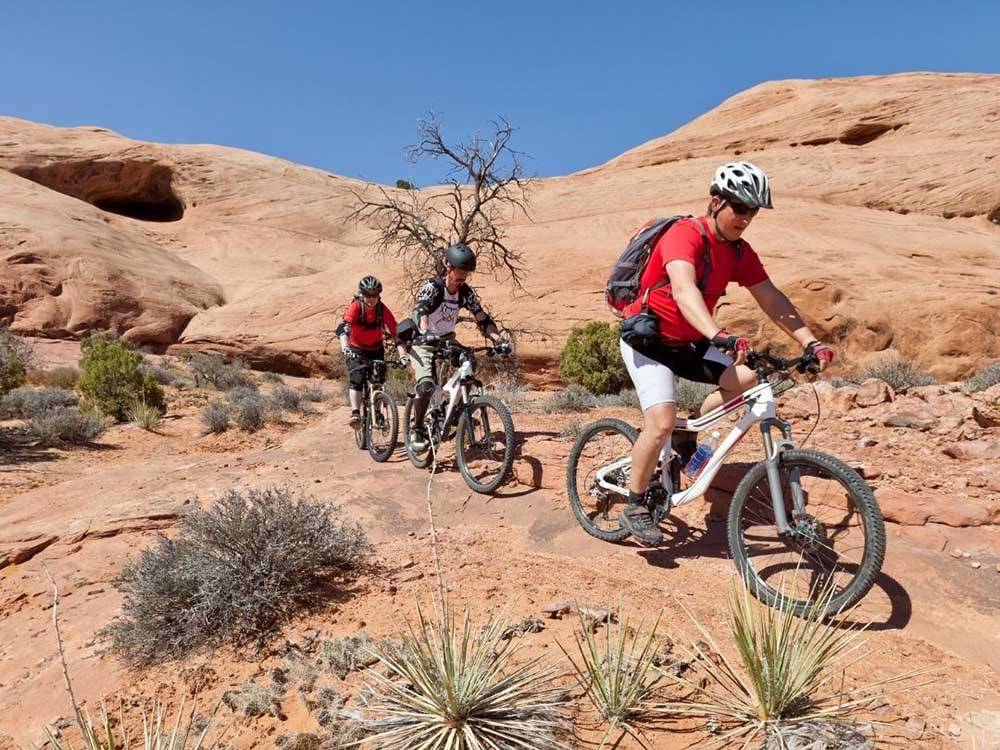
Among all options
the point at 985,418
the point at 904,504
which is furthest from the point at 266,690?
the point at 985,418

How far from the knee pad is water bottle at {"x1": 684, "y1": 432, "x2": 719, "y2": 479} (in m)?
2.90

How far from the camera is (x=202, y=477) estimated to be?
6.37 metres

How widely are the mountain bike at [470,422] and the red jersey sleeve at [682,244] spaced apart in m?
2.07

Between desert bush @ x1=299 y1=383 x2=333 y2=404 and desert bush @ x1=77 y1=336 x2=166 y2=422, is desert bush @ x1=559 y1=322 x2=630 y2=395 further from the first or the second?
desert bush @ x1=77 y1=336 x2=166 y2=422

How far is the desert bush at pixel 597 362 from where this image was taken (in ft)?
42.3

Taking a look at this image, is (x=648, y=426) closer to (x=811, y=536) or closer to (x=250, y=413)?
(x=811, y=536)

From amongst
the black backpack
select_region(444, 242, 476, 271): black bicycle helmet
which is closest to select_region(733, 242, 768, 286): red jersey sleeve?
the black backpack

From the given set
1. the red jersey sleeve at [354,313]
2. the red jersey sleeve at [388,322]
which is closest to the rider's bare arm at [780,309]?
the red jersey sleeve at [388,322]

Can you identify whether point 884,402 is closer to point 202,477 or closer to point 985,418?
point 985,418

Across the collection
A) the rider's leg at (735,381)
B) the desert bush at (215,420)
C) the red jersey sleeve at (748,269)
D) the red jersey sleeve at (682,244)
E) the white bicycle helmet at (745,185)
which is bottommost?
the desert bush at (215,420)

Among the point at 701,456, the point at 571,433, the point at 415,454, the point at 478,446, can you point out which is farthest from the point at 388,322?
the point at 701,456

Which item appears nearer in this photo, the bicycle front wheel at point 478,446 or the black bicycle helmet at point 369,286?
the bicycle front wheel at point 478,446

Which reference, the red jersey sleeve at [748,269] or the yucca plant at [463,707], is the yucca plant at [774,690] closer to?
the yucca plant at [463,707]

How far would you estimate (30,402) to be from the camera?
1232 centimetres
